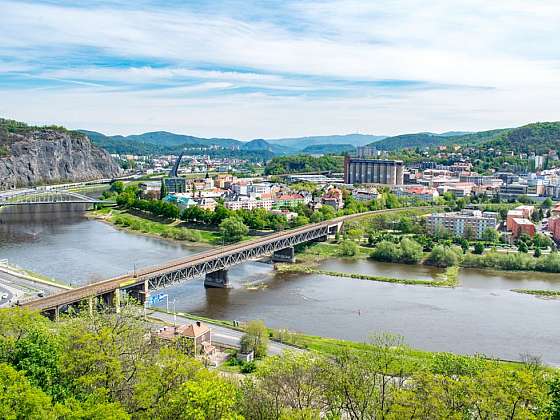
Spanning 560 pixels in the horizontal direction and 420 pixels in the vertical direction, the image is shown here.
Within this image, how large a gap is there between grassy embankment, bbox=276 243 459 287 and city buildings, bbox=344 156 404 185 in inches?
1058

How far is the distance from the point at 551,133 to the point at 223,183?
4141 cm

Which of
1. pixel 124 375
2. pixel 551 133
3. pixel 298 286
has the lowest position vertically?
pixel 298 286

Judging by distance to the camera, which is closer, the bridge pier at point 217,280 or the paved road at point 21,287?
the paved road at point 21,287

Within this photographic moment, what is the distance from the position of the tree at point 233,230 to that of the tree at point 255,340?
16.2 m

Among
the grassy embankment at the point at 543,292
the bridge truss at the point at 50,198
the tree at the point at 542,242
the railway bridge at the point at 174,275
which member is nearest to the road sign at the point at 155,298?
the railway bridge at the point at 174,275

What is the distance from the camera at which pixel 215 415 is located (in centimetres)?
694

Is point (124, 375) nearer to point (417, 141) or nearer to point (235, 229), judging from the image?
point (235, 229)

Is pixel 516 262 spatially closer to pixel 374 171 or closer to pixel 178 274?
pixel 178 274

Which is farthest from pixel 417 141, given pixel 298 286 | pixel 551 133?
pixel 298 286

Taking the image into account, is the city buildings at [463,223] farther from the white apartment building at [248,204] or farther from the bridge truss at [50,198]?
the bridge truss at [50,198]

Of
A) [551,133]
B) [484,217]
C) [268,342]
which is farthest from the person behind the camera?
[551,133]

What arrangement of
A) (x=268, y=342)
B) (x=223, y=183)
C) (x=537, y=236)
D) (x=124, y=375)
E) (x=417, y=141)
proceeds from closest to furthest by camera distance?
(x=124, y=375) < (x=268, y=342) < (x=537, y=236) < (x=223, y=183) < (x=417, y=141)

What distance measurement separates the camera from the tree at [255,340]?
41.0 feet

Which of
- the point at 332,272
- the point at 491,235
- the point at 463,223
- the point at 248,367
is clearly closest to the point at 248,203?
the point at 463,223
